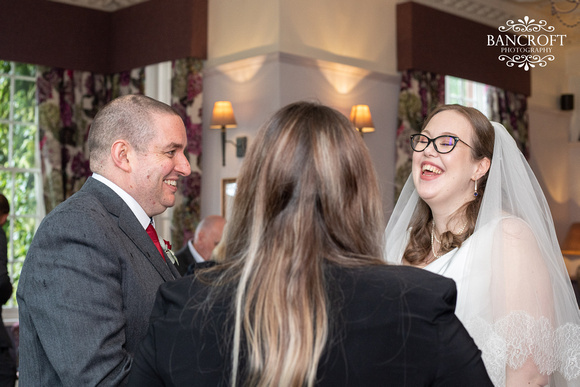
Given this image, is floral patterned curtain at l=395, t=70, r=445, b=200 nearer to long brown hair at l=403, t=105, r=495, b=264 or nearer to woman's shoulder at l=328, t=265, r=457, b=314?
long brown hair at l=403, t=105, r=495, b=264

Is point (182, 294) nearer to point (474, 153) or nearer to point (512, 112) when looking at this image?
point (474, 153)

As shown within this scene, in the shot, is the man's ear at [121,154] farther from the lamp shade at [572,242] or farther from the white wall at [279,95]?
the lamp shade at [572,242]

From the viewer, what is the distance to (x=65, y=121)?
732 centimetres

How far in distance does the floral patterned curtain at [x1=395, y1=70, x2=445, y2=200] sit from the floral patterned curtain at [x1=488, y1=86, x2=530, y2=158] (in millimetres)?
1400

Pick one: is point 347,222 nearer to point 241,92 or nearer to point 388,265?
point 388,265

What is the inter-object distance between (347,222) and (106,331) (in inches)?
31.9

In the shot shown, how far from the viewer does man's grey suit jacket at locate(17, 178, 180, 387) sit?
5.95 feet

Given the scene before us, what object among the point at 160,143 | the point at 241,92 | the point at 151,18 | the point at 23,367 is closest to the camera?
the point at 23,367

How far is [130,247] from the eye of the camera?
81.9 inches

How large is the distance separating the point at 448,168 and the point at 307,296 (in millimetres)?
1469

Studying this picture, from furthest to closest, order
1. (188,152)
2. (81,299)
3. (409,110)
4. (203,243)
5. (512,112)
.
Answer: (512,112), (409,110), (188,152), (203,243), (81,299)

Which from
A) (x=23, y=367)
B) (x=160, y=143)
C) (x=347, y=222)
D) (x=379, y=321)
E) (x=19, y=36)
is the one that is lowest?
(x=23, y=367)

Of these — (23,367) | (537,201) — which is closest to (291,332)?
(23,367)

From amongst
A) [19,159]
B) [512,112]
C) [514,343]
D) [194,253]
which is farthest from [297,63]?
[514,343]
